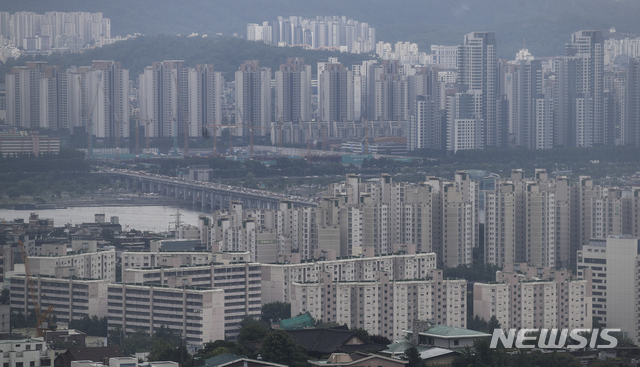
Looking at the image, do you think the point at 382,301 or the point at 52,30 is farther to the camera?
the point at 52,30

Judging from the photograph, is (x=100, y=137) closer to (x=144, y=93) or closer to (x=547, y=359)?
(x=144, y=93)

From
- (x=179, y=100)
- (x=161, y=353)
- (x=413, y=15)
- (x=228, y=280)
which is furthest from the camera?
(x=413, y=15)

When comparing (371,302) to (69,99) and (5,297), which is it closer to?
(5,297)

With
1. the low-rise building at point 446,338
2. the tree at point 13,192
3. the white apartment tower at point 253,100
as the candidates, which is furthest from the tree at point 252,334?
the white apartment tower at point 253,100

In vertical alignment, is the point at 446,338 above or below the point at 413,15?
below

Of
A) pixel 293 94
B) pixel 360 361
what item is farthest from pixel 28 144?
pixel 360 361

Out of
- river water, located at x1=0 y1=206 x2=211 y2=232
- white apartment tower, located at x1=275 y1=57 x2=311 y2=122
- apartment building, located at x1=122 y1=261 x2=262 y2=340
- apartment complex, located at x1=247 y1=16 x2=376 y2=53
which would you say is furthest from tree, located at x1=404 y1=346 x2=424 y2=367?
apartment complex, located at x1=247 y1=16 x2=376 y2=53
